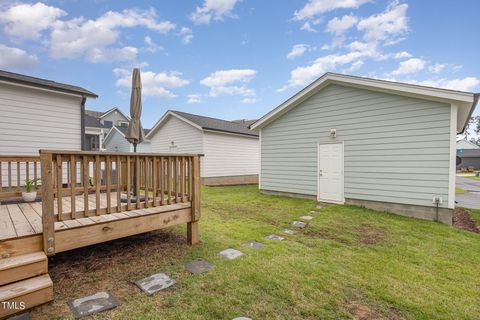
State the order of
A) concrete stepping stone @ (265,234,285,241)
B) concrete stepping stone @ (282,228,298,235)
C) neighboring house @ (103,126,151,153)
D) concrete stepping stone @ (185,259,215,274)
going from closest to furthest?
concrete stepping stone @ (185,259,215,274), concrete stepping stone @ (265,234,285,241), concrete stepping stone @ (282,228,298,235), neighboring house @ (103,126,151,153)

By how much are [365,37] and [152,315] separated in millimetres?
11359

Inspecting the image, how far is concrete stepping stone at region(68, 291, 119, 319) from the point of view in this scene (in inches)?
75.4

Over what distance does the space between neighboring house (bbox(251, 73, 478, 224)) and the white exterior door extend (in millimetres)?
29

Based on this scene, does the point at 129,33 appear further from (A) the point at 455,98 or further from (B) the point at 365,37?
(A) the point at 455,98

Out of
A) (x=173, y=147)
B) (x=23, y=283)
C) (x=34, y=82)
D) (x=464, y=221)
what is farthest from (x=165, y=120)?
(x=464, y=221)

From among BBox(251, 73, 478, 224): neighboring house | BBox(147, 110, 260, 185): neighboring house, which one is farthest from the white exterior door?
BBox(147, 110, 260, 185): neighboring house

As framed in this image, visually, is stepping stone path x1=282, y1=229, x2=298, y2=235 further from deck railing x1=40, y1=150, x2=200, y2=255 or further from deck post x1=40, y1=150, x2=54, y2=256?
deck post x1=40, y1=150, x2=54, y2=256

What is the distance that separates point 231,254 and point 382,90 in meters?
6.04

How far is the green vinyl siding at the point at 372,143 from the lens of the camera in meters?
5.57

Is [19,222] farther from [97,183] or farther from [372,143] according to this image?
[372,143]

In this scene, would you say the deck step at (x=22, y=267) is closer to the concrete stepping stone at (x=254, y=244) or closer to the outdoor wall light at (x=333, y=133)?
the concrete stepping stone at (x=254, y=244)

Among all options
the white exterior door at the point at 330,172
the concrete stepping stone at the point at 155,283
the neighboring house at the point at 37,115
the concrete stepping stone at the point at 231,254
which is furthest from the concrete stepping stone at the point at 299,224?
the neighboring house at the point at 37,115

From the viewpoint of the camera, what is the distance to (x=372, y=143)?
255 inches

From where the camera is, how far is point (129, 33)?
1013cm
